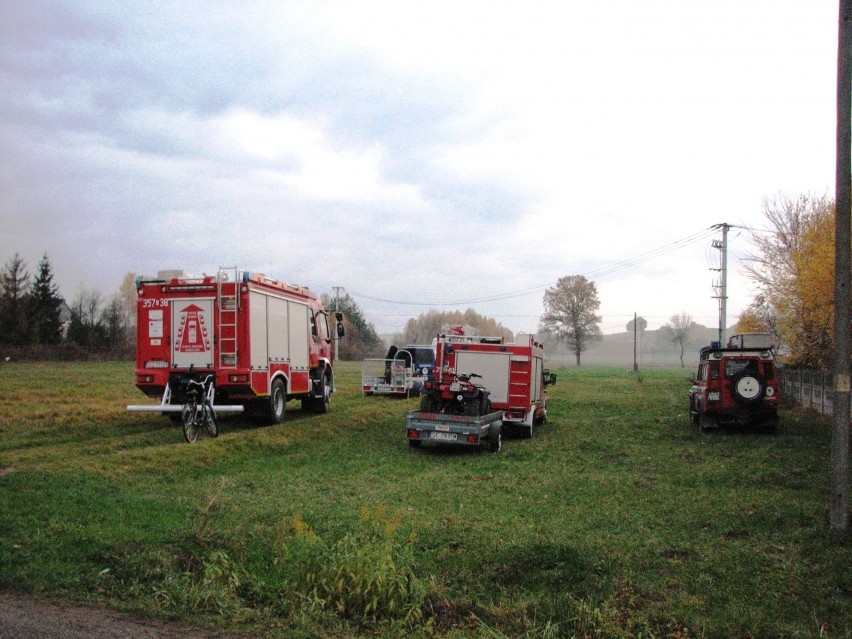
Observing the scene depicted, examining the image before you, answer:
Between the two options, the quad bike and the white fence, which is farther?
the white fence

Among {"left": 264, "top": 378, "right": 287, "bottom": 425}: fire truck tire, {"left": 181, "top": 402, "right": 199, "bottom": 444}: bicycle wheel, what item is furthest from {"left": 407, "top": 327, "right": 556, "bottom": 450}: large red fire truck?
{"left": 181, "top": 402, "right": 199, "bottom": 444}: bicycle wheel

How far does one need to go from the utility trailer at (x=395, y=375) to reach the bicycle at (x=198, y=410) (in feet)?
47.2

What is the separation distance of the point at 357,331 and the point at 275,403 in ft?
A: 256

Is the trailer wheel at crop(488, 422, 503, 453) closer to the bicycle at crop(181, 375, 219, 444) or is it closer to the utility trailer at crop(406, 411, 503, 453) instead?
the utility trailer at crop(406, 411, 503, 453)

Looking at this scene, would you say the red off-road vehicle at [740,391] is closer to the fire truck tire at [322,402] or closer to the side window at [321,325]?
the fire truck tire at [322,402]

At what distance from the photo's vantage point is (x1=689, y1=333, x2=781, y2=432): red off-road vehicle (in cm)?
1822

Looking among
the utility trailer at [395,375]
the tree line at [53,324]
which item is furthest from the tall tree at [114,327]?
the utility trailer at [395,375]

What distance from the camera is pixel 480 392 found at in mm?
15648

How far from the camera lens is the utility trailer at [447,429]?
1482 centimetres

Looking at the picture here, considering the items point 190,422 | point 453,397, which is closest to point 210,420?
point 190,422

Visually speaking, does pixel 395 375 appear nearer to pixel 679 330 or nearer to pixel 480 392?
pixel 480 392

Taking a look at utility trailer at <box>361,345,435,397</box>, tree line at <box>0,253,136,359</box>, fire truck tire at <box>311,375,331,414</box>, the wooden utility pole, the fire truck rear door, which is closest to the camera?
the wooden utility pole

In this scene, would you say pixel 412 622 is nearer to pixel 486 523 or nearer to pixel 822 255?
pixel 486 523

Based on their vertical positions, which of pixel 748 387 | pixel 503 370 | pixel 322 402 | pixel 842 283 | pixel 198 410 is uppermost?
pixel 842 283
